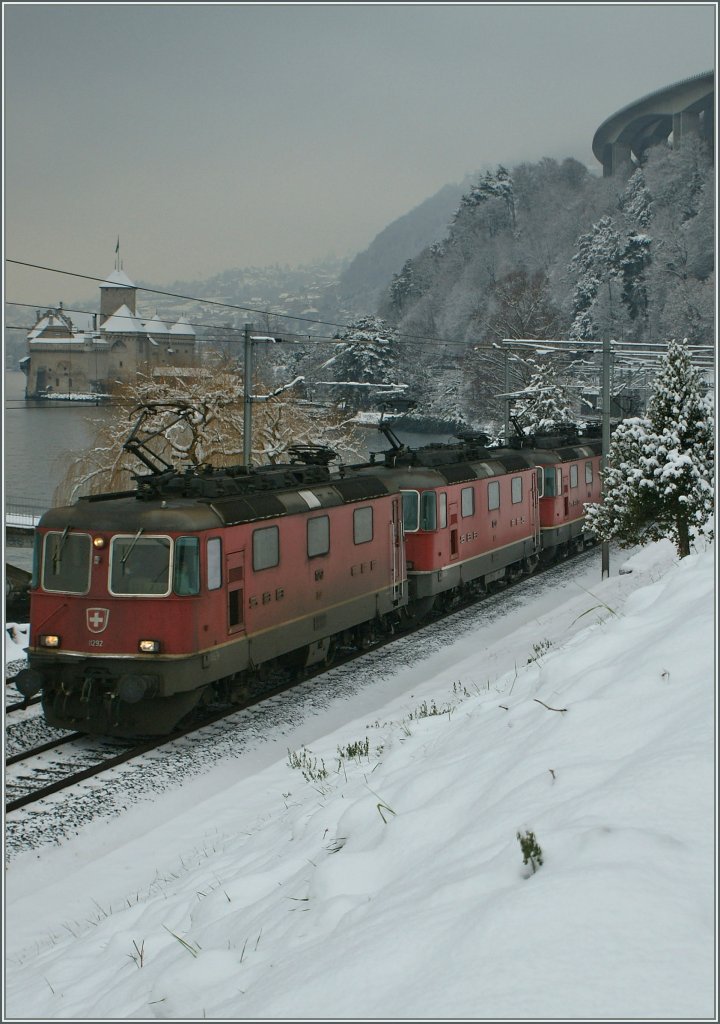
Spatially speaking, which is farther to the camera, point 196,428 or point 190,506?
point 196,428

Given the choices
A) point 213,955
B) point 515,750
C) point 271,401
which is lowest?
point 213,955

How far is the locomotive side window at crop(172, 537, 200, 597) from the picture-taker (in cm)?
1338

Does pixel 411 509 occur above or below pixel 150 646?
above

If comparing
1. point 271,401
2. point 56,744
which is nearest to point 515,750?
point 56,744

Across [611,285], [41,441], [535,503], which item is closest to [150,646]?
[535,503]

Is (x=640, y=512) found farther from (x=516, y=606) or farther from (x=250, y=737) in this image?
(x=250, y=737)

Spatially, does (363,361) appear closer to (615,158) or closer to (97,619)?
(97,619)

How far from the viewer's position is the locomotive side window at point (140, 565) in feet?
43.9

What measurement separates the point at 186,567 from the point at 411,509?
853 cm

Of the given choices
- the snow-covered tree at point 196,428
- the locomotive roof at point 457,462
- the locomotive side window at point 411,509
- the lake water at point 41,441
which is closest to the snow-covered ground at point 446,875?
the locomotive side window at point 411,509

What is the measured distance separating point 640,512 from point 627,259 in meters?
70.8

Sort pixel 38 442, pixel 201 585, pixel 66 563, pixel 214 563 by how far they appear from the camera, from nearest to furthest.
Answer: pixel 201 585 < pixel 66 563 < pixel 214 563 < pixel 38 442

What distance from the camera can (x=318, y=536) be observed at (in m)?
16.9

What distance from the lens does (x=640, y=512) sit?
21500 mm
